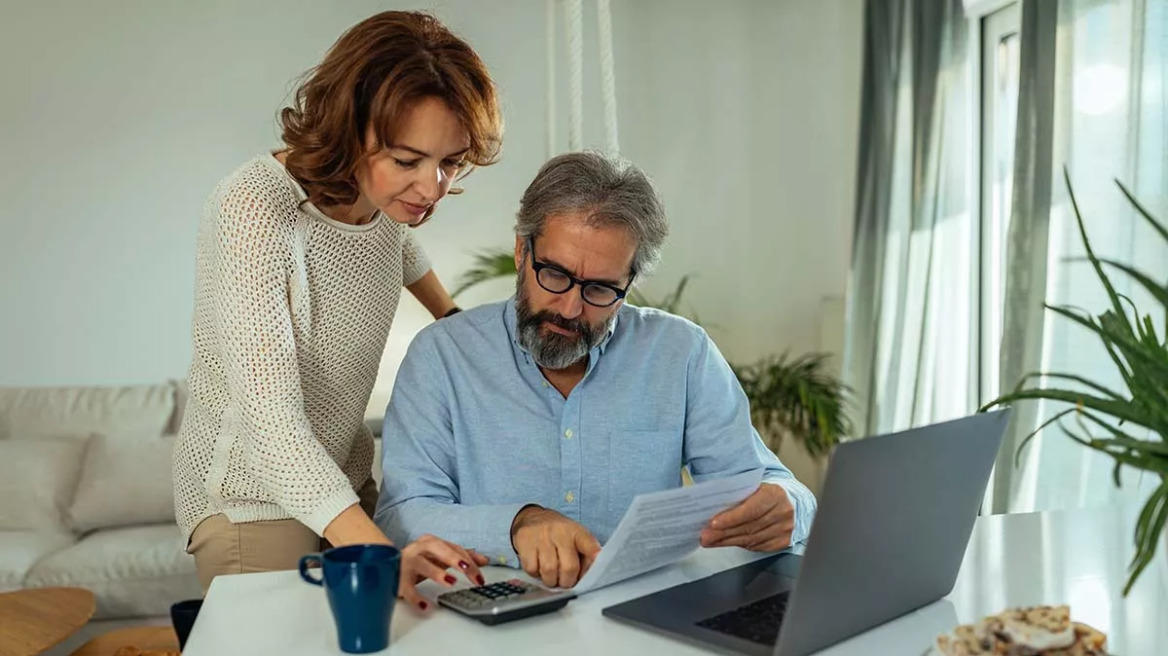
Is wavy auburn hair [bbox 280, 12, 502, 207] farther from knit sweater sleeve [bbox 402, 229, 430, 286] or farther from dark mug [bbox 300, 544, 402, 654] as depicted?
dark mug [bbox 300, 544, 402, 654]

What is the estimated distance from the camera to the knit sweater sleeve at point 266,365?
1.54 m

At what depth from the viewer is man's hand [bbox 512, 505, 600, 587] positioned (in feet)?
4.60

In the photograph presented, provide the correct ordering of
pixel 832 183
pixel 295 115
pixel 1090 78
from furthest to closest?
pixel 832 183 < pixel 1090 78 < pixel 295 115

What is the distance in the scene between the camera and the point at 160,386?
424 cm

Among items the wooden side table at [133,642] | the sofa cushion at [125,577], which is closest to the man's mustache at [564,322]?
the wooden side table at [133,642]

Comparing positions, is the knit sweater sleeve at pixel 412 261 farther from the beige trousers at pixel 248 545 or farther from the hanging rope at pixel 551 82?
the hanging rope at pixel 551 82

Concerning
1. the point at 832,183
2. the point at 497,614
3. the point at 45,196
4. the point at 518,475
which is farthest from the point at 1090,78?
the point at 45,196

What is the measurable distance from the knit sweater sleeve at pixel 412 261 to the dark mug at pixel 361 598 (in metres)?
0.98

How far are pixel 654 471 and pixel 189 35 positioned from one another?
10.9 feet

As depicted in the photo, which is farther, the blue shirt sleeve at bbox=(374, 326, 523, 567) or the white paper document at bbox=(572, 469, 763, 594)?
the blue shirt sleeve at bbox=(374, 326, 523, 567)

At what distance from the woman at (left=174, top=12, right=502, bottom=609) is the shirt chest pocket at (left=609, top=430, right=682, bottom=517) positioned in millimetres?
428

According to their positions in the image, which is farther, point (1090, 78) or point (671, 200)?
point (671, 200)

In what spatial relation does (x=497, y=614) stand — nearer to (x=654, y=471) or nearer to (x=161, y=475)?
(x=654, y=471)

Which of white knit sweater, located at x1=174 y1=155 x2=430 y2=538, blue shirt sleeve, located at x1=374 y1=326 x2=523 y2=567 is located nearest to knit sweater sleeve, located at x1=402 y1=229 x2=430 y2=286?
white knit sweater, located at x1=174 y1=155 x2=430 y2=538
